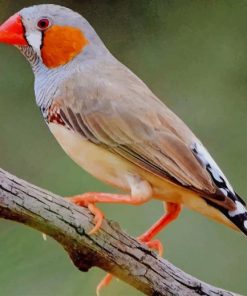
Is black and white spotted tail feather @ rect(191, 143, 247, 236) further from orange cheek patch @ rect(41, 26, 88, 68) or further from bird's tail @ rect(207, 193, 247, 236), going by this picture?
orange cheek patch @ rect(41, 26, 88, 68)

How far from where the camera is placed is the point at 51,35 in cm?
199

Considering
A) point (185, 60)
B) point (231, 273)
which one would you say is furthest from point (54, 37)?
point (185, 60)

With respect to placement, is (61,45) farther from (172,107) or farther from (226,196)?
(172,107)

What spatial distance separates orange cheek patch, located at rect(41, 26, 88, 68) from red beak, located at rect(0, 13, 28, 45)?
4 cm

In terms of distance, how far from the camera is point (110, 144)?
1958 mm

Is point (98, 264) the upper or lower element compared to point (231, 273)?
upper

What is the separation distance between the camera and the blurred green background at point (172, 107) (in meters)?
2.57

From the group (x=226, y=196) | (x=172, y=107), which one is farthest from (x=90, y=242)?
(x=172, y=107)

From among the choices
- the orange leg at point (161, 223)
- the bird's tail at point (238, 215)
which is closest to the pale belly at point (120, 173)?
the bird's tail at point (238, 215)

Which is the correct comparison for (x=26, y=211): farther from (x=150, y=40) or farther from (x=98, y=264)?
(x=150, y=40)

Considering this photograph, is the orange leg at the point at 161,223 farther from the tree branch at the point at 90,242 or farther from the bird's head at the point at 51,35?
the bird's head at the point at 51,35

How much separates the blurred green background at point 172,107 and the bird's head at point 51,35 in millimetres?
481

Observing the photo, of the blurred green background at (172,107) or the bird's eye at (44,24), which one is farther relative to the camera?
the blurred green background at (172,107)

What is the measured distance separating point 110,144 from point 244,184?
1159 mm
